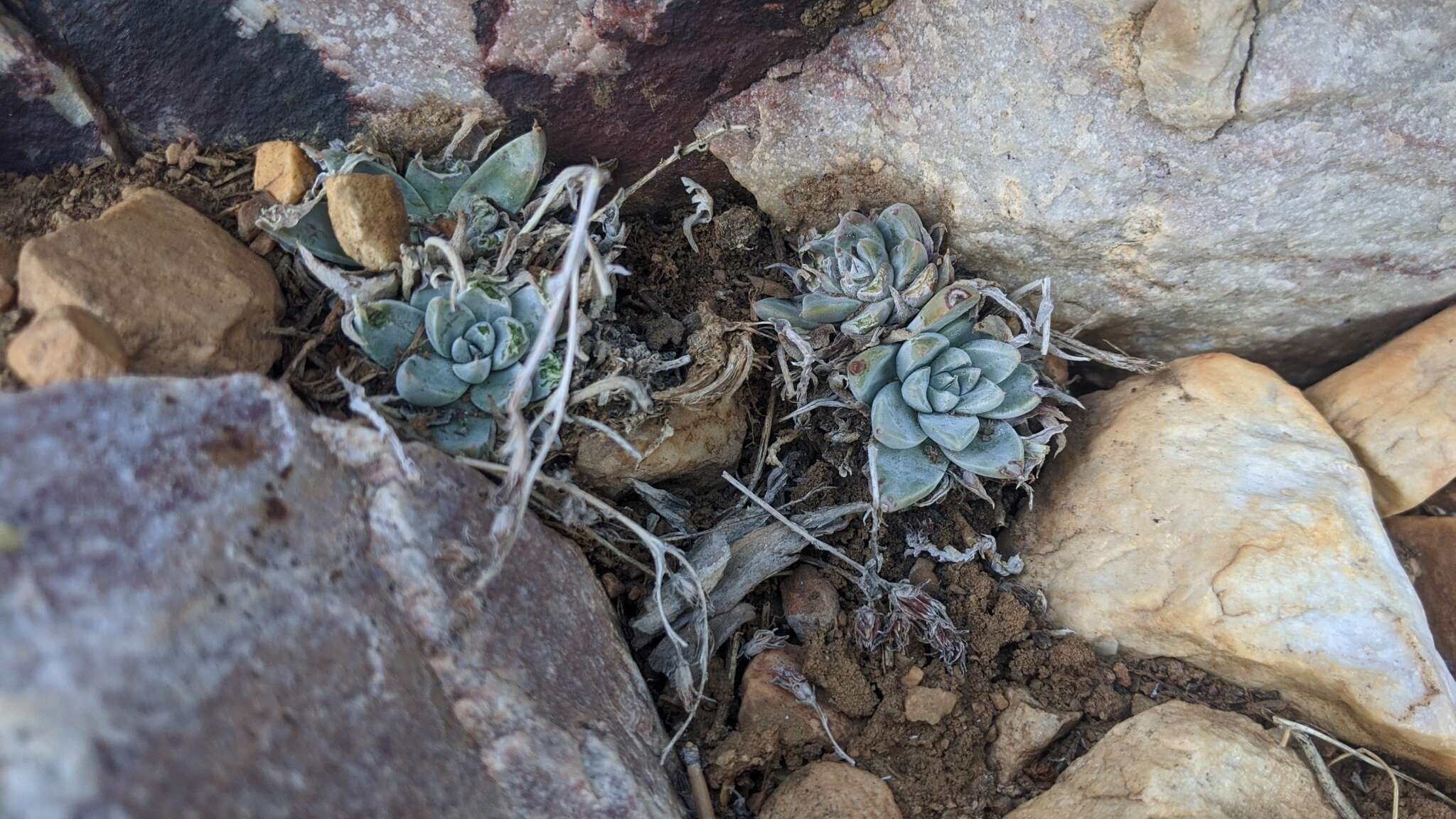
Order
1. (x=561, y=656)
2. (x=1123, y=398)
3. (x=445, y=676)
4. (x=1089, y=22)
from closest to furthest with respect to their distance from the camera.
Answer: (x=445, y=676), (x=561, y=656), (x=1089, y=22), (x=1123, y=398)

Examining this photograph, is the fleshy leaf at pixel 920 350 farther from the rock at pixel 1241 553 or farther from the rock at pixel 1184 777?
the rock at pixel 1184 777

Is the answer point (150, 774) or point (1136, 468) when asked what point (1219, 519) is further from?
point (150, 774)

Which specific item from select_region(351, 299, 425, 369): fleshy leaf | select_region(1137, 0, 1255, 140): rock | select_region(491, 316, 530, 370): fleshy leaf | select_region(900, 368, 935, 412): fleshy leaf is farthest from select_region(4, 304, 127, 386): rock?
select_region(1137, 0, 1255, 140): rock

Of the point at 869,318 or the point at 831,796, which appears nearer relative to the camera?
the point at 831,796

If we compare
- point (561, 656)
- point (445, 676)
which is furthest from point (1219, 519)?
point (445, 676)

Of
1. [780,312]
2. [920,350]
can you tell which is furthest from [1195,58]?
[780,312]

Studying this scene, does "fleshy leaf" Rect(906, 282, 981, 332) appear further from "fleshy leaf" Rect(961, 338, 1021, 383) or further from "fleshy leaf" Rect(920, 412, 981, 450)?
"fleshy leaf" Rect(920, 412, 981, 450)

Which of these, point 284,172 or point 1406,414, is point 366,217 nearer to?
point 284,172
